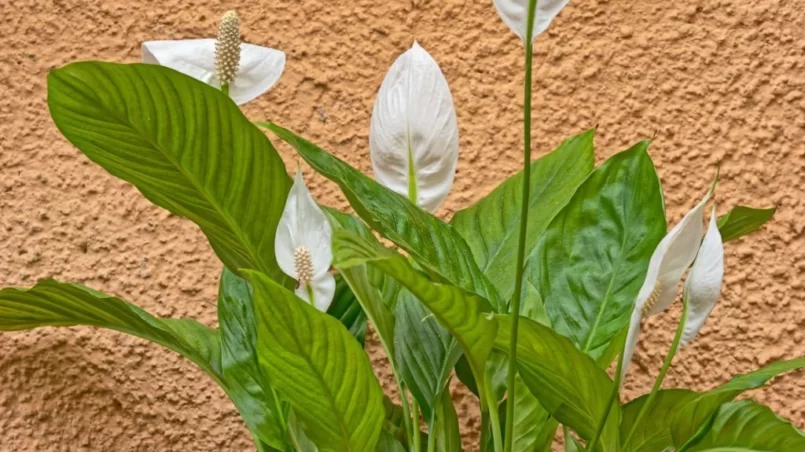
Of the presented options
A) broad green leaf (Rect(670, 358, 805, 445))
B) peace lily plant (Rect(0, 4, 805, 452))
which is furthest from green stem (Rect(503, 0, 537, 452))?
broad green leaf (Rect(670, 358, 805, 445))

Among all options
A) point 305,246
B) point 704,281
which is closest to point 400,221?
point 305,246

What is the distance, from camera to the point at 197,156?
535 millimetres

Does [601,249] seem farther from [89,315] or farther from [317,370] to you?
[89,315]

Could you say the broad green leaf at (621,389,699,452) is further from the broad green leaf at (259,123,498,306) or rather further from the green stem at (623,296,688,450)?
the broad green leaf at (259,123,498,306)

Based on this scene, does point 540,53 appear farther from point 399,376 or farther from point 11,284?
point 11,284

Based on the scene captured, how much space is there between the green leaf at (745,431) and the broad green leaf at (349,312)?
25 centimetres

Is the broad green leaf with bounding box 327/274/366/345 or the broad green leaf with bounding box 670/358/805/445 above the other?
the broad green leaf with bounding box 327/274/366/345

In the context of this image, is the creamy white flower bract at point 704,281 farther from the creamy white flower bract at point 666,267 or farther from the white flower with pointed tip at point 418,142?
the white flower with pointed tip at point 418,142

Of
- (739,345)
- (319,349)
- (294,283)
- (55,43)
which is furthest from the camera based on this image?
(55,43)

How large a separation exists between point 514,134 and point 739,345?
0.27 meters

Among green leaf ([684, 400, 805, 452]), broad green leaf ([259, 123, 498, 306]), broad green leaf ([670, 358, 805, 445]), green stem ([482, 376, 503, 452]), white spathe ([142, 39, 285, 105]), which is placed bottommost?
green leaf ([684, 400, 805, 452])

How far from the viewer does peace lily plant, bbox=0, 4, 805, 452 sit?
0.49 meters

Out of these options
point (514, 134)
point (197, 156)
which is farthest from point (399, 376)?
point (514, 134)

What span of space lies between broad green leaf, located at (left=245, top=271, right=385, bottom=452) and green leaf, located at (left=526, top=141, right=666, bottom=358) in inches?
6.5
